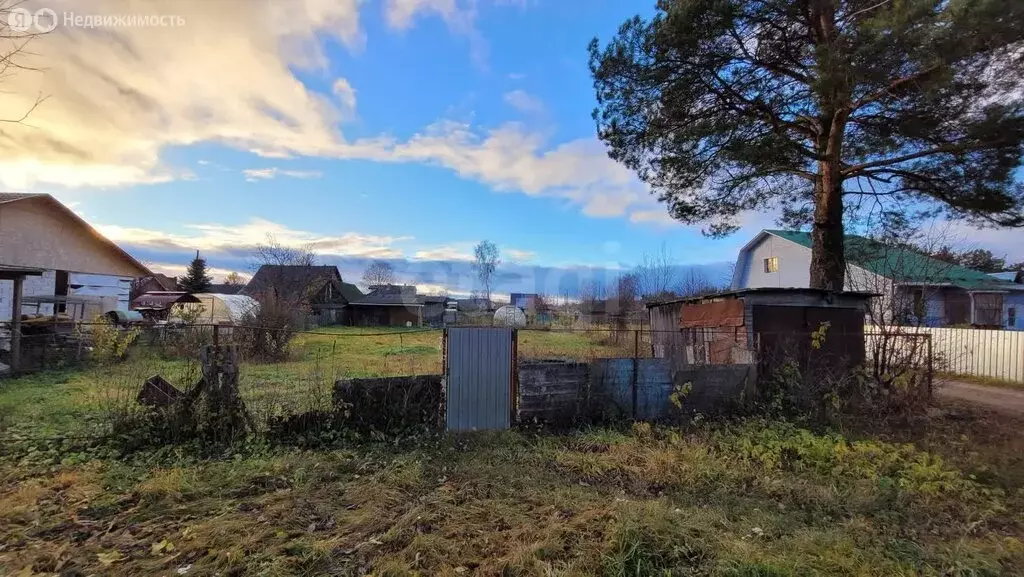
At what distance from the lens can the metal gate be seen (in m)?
5.64

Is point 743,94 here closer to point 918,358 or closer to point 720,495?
point 918,358

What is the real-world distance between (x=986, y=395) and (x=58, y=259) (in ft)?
93.1

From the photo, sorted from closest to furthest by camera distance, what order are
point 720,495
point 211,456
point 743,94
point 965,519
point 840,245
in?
point 965,519 → point 720,495 → point 211,456 → point 743,94 → point 840,245

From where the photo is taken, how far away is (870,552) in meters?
3.01

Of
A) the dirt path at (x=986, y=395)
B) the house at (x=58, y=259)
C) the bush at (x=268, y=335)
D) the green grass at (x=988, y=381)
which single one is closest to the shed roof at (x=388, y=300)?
the house at (x=58, y=259)

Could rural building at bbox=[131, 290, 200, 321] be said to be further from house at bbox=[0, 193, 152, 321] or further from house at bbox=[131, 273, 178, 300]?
house at bbox=[131, 273, 178, 300]

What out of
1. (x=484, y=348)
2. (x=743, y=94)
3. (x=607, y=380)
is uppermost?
(x=743, y=94)

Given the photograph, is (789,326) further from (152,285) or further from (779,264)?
(152,285)

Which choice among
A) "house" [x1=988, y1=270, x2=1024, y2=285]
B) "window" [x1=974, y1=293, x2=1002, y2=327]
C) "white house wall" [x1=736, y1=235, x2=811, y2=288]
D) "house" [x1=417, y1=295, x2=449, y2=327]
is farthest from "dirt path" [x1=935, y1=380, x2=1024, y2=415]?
"house" [x1=417, y1=295, x2=449, y2=327]

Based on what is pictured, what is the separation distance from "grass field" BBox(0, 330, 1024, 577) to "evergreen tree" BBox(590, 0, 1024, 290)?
5089mm

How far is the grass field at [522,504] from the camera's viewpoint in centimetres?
285

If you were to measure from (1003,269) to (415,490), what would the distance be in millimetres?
37937

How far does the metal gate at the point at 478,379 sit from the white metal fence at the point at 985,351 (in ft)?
38.9

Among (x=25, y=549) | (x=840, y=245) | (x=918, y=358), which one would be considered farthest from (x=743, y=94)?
(x=25, y=549)
